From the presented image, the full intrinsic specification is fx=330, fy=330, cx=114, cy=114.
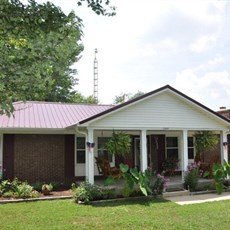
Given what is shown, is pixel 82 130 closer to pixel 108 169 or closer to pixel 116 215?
pixel 108 169

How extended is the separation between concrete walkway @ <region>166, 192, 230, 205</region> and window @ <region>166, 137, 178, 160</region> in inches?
235

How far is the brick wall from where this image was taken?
15.2 meters

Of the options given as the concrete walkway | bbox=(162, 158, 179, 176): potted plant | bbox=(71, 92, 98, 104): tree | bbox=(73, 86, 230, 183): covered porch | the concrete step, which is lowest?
the concrete walkway

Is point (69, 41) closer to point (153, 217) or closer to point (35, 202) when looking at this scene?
point (153, 217)

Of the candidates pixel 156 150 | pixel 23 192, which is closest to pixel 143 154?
pixel 23 192

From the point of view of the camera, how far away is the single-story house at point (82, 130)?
13.8 metres

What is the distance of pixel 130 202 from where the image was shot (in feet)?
38.9

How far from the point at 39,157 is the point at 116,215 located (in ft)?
22.5

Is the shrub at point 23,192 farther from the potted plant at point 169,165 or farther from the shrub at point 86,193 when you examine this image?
the potted plant at point 169,165

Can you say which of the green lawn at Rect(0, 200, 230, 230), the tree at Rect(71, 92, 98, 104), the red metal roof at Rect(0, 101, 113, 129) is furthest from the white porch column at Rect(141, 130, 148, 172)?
the tree at Rect(71, 92, 98, 104)

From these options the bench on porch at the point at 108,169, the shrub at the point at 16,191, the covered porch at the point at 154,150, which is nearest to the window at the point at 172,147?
the covered porch at the point at 154,150

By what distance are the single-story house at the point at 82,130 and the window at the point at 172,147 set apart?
380 cm

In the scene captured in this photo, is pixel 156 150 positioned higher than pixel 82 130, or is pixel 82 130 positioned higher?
pixel 82 130

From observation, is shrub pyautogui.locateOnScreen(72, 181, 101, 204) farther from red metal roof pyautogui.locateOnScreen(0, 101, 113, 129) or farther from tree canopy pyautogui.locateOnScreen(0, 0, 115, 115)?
tree canopy pyautogui.locateOnScreen(0, 0, 115, 115)
